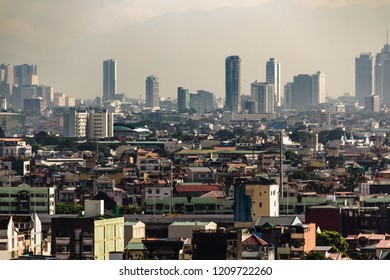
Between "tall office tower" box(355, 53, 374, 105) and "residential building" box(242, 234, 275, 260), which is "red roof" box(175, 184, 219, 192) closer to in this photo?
"residential building" box(242, 234, 275, 260)

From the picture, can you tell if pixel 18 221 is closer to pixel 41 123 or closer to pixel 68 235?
pixel 68 235

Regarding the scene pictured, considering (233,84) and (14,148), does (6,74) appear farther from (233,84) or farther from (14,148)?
(14,148)

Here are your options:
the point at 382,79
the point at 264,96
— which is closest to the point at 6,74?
the point at 264,96

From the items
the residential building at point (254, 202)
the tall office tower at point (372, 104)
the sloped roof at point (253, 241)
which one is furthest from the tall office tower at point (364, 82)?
the sloped roof at point (253, 241)

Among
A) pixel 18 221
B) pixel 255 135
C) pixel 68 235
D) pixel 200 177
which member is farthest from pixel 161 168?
pixel 68 235

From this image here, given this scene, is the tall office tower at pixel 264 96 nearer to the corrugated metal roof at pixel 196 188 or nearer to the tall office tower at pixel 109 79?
the tall office tower at pixel 109 79

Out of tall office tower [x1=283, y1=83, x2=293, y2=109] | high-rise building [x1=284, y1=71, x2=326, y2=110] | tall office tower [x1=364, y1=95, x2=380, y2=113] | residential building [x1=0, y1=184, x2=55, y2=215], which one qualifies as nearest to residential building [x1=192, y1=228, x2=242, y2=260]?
residential building [x1=0, y1=184, x2=55, y2=215]
